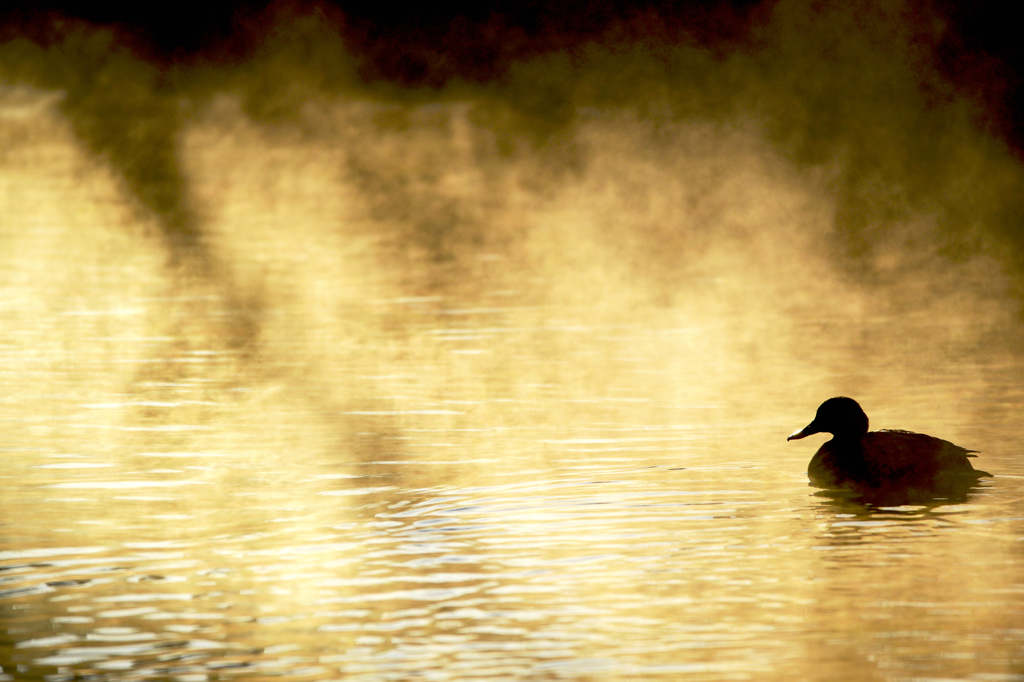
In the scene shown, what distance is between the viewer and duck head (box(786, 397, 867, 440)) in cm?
649

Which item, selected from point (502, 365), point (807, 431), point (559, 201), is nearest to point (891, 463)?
point (807, 431)

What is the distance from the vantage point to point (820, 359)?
31.1ft

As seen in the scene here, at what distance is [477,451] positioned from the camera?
22.9ft

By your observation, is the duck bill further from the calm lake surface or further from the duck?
the duck

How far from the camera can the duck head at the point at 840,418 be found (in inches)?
256

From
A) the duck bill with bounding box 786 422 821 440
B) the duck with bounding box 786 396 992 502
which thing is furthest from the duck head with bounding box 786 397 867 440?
the duck with bounding box 786 396 992 502

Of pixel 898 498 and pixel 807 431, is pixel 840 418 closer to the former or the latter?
pixel 807 431

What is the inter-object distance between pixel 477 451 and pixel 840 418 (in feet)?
5.27

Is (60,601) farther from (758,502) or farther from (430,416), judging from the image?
(430,416)

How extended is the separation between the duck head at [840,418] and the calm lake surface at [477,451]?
0.22 meters

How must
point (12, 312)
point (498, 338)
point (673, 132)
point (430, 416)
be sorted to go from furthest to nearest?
point (673, 132), point (12, 312), point (498, 338), point (430, 416)

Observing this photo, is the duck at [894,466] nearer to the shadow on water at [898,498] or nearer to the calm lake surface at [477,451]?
the shadow on water at [898,498]

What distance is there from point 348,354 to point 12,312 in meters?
3.06

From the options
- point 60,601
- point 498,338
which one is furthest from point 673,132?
point 60,601
